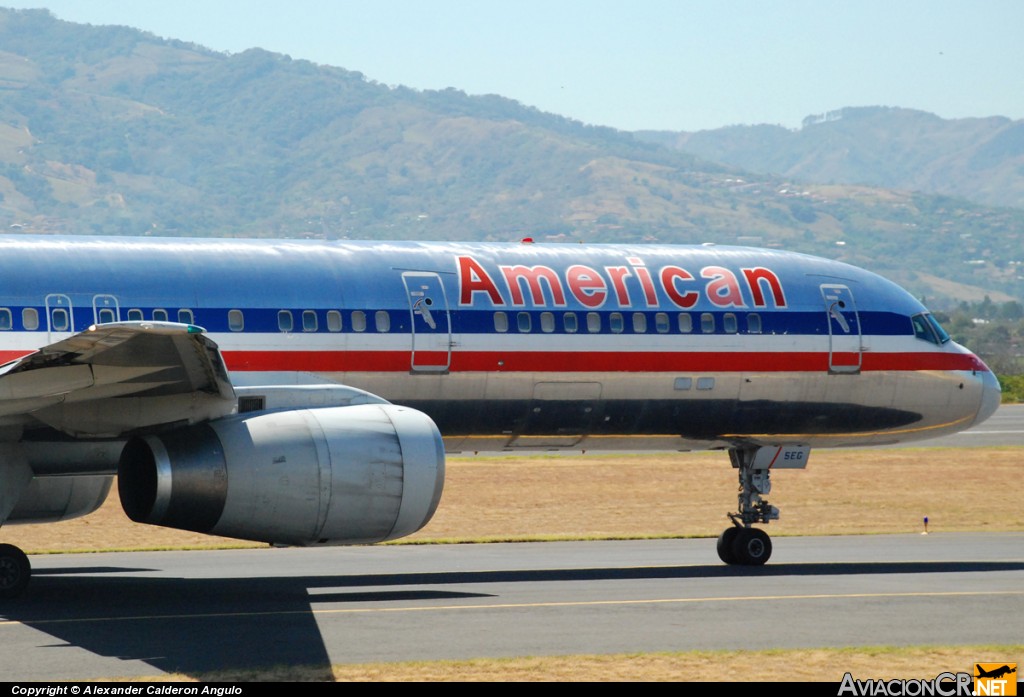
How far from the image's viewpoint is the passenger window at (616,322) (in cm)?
2388

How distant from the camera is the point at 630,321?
24.0 m

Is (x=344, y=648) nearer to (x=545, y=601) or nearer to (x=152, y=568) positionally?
(x=545, y=601)

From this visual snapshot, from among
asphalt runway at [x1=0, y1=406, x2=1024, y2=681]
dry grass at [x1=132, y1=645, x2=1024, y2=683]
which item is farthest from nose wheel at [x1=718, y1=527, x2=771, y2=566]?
dry grass at [x1=132, y1=645, x2=1024, y2=683]

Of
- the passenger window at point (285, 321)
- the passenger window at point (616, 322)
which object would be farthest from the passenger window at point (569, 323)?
the passenger window at point (285, 321)

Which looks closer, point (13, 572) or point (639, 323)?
point (13, 572)

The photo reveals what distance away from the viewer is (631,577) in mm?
23406

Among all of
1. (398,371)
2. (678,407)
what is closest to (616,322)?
(678,407)

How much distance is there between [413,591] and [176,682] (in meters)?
7.65

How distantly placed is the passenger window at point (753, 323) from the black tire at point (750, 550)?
344 cm

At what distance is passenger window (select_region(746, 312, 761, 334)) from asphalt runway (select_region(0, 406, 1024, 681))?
3.96 metres

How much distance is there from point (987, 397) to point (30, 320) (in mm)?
16120

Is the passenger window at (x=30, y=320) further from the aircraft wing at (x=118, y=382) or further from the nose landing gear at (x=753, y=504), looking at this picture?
the nose landing gear at (x=753, y=504)

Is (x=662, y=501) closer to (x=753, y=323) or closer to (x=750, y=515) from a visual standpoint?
(x=750, y=515)

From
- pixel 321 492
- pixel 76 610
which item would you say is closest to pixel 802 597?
Answer: pixel 321 492
